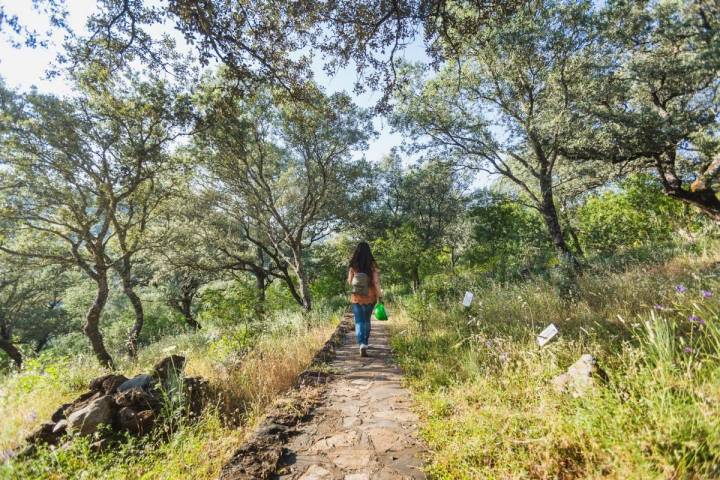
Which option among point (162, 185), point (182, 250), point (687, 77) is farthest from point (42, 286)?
point (687, 77)

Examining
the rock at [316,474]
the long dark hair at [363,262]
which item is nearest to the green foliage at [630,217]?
the long dark hair at [363,262]

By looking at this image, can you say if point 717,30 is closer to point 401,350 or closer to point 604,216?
point 604,216

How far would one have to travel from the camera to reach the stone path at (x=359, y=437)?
2.25 m

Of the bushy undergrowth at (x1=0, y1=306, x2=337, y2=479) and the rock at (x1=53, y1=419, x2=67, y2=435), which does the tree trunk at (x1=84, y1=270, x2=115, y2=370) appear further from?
the rock at (x1=53, y1=419, x2=67, y2=435)

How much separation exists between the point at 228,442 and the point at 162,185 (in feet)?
38.2

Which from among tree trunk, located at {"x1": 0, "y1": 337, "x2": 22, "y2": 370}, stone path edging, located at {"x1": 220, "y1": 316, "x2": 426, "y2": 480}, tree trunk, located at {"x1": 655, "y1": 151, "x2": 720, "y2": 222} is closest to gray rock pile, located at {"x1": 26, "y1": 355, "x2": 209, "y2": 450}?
stone path edging, located at {"x1": 220, "y1": 316, "x2": 426, "y2": 480}

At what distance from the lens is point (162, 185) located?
11.6 metres

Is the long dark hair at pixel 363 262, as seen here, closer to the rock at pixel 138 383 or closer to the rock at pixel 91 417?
the rock at pixel 138 383

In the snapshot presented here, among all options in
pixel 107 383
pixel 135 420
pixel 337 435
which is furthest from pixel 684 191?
pixel 107 383

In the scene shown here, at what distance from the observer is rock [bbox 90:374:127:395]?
3.83 meters

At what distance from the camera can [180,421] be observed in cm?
305

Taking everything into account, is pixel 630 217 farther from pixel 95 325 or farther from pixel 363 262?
pixel 95 325

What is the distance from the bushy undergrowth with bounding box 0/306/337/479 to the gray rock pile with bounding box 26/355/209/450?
0.52 ft

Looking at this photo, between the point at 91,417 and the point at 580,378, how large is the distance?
4.78 m
